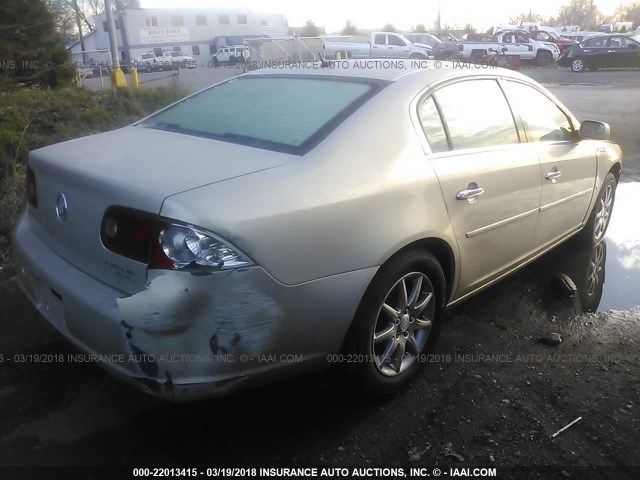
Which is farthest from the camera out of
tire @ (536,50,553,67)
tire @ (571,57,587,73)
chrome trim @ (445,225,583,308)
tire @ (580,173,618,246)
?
tire @ (536,50,553,67)

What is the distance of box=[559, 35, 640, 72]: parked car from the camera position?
84.6 feet

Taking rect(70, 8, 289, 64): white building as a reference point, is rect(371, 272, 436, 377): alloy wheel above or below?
below

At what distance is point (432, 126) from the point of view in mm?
3043

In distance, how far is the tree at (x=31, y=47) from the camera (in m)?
8.38

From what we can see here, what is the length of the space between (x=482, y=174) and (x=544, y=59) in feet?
97.2

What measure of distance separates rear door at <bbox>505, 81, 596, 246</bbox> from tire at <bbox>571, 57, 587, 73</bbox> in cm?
2506

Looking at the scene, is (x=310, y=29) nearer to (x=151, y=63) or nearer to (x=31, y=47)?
(x=151, y=63)

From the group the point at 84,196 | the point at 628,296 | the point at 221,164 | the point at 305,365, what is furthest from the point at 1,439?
the point at 628,296

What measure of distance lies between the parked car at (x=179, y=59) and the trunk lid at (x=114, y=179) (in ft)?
124

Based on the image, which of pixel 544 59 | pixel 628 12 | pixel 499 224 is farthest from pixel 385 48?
pixel 628 12

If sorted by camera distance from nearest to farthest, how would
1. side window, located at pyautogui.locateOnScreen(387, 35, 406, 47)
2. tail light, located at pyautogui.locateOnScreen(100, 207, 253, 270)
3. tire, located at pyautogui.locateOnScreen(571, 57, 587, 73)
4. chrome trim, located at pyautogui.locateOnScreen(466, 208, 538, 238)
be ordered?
1. tail light, located at pyautogui.locateOnScreen(100, 207, 253, 270)
2. chrome trim, located at pyautogui.locateOnScreen(466, 208, 538, 238)
3. tire, located at pyautogui.locateOnScreen(571, 57, 587, 73)
4. side window, located at pyautogui.locateOnScreen(387, 35, 406, 47)

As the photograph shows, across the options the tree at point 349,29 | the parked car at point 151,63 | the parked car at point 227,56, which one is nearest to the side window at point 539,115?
the parked car at point 151,63

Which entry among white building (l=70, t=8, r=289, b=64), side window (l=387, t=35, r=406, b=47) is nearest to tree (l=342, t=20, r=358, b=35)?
white building (l=70, t=8, r=289, b=64)

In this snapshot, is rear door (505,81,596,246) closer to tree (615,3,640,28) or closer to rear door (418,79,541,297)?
rear door (418,79,541,297)
